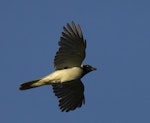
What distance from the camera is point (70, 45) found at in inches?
668

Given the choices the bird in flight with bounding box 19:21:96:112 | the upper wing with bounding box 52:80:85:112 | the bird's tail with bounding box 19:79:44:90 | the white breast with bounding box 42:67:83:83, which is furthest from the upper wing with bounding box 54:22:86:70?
the upper wing with bounding box 52:80:85:112

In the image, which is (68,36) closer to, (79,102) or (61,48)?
(61,48)

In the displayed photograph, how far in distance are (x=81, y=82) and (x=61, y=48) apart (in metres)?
1.60

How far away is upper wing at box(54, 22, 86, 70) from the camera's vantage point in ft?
55.3

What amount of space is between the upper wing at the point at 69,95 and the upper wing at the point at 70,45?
1216 mm

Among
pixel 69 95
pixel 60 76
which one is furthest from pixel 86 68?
pixel 69 95

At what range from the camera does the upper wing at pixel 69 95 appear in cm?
1813

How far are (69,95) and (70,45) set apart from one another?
7.18ft

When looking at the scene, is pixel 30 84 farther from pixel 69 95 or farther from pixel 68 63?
pixel 69 95

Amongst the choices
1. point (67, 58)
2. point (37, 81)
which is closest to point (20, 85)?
point (37, 81)

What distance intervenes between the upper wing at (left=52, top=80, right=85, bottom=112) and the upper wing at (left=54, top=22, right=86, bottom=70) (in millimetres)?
1216

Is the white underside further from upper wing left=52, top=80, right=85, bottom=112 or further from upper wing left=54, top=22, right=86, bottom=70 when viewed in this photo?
upper wing left=52, top=80, right=85, bottom=112

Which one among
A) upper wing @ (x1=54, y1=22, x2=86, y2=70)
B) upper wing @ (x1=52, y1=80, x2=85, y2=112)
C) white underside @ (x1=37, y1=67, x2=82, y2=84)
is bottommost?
upper wing @ (x1=52, y1=80, x2=85, y2=112)

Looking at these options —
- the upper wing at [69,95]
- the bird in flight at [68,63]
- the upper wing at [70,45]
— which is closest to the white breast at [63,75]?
the bird in flight at [68,63]
